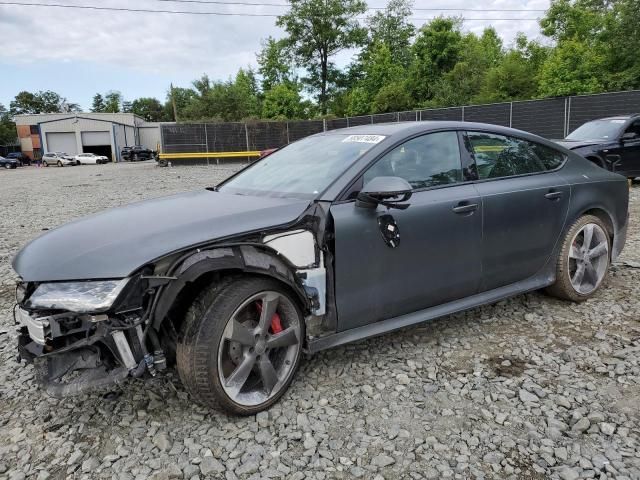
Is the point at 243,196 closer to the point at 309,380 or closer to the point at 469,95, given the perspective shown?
the point at 309,380

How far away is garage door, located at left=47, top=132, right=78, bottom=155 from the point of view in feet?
185

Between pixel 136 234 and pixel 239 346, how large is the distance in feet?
2.58

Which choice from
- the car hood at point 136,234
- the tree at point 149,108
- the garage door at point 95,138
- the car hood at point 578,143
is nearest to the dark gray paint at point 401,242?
the car hood at point 136,234

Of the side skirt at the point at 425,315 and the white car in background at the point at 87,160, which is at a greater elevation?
the white car in background at the point at 87,160

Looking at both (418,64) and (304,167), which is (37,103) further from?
(304,167)

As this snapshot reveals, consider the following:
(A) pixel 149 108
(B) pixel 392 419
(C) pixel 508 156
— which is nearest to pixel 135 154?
(C) pixel 508 156

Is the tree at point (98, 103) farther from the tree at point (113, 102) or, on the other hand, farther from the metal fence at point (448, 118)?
the metal fence at point (448, 118)

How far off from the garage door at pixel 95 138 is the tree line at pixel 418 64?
32.7ft

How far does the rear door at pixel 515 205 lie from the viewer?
10.8 feet

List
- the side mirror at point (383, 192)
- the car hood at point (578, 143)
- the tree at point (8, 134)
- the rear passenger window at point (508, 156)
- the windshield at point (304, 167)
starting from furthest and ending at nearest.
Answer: the tree at point (8, 134) → the car hood at point (578, 143) → the rear passenger window at point (508, 156) → the windshield at point (304, 167) → the side mirror at point (383, 192)

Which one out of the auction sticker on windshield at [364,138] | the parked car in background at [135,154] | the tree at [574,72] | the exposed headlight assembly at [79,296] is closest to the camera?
the exposed headlight assembly at [79,296]

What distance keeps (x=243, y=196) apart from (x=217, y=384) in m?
1.26

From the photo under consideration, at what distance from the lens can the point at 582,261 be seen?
3.88 m

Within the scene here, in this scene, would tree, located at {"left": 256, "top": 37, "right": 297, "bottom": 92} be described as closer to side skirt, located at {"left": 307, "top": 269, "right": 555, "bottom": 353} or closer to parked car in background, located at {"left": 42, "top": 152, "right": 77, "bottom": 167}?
parked car in background, located at {"left": 42, "top": 152, "right": 77, "bottom": 167}
